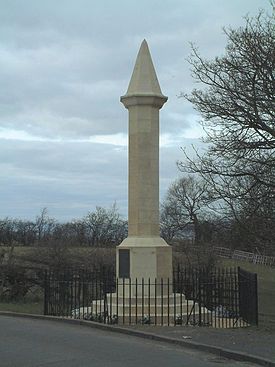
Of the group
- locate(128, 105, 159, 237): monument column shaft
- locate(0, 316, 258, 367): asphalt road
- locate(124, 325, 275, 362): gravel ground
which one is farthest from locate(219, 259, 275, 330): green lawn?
locate(0, 316, 258, 367): asphalt road

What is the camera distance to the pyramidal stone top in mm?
17766

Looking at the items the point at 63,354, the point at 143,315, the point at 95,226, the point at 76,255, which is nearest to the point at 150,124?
the point at 143,315

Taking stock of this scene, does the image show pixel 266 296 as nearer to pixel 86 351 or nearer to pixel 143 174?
pixel 143 174

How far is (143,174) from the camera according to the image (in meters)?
17.6

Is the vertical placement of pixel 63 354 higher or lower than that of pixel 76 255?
lower

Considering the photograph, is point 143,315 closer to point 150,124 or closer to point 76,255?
point 150,124

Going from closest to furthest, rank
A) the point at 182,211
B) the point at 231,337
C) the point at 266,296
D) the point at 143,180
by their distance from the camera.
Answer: the point at 231,337 < the point at 143,180 < the point at 266,296 < the point at 182,211

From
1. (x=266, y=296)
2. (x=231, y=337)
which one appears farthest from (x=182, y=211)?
(x=231, y=337)

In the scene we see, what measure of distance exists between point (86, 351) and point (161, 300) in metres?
6.19

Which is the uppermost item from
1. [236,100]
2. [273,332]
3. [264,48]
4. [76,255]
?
[264,48]

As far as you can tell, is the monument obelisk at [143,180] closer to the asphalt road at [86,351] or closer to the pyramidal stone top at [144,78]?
the pyramidal stone top at [144,78]

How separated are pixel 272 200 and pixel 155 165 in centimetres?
530

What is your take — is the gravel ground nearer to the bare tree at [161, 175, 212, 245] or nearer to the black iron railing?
the black iron railing

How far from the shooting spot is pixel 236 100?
811 inches
